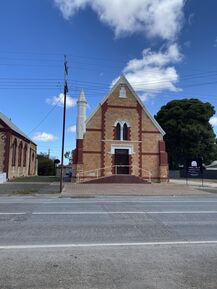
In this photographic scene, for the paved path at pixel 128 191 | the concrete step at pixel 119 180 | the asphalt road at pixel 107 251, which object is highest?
the concrete step at pixel 119 180

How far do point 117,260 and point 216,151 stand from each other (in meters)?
55.1

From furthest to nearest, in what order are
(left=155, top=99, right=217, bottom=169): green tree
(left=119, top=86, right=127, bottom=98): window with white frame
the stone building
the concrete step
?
(left=155, top=99, right=217, bottom=169): green tree, the stone building, (left=119, top=86, right=127, bottom=98): window with white frame, the concrete step

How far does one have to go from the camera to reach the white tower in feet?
126

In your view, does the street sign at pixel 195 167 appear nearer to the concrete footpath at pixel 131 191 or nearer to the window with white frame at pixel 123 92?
the concrete footpath at pixel 131 191

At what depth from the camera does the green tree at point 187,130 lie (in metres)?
58.7

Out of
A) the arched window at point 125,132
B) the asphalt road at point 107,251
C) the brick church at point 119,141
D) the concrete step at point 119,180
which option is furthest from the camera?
the arched window at point 125,132

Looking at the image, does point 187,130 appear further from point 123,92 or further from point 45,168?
point 45,168

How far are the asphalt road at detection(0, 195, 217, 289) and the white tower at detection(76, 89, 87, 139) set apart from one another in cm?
2560

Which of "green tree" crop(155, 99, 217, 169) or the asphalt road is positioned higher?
"green tree" crop(155, 99, 217, 169)

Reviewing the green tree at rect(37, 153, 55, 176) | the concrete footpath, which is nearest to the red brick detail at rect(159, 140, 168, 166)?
the concrete footpath

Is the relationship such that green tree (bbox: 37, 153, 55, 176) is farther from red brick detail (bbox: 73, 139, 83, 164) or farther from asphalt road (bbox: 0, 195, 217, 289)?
asphalt road (bbox: 0, 195, 217, 289)

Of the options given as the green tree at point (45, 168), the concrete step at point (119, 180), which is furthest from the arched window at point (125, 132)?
the green tree at point (45, 168)

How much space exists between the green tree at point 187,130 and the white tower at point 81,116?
2399 centimetres

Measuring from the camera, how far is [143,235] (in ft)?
31.1
